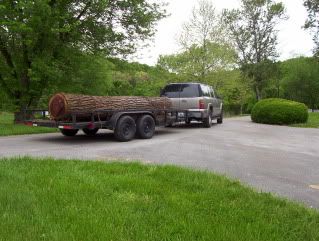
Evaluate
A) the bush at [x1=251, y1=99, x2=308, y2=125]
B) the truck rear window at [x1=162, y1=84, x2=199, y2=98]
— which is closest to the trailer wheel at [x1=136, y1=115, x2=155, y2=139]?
the truck rear window at [x1=162, y1=84, x2=199, y2=98]

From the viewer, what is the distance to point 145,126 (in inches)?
497

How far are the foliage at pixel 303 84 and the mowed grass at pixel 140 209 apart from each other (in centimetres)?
5727

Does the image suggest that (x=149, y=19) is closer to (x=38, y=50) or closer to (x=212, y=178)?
(x=38, y=50)

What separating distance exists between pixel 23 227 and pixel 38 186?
1567mm

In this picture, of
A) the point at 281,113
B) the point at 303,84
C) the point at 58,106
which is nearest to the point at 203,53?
the point at 281,113

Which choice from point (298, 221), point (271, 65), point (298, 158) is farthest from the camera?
point (271, 65)

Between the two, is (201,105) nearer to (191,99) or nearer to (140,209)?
(191,99)

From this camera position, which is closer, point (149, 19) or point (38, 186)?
point (38, 186)

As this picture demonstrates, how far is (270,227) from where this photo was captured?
398cm

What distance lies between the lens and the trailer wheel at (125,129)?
37.9ft

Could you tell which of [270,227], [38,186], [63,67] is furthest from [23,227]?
[63,67]

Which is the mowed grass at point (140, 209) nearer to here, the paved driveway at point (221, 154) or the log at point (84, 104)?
the paved driveway at point (221, 154)

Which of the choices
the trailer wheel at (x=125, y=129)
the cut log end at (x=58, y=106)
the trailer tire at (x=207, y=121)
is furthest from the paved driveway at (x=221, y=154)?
the trailer tire at (x=207, y=121)

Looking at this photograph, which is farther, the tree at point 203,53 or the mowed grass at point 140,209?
the tree at point 203,53
